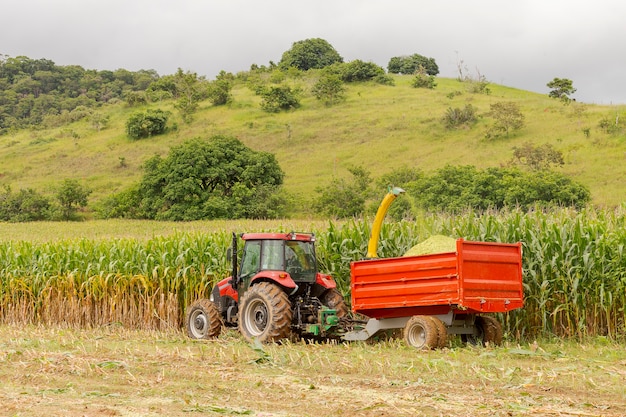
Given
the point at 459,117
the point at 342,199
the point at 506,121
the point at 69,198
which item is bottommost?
the point at 69,198

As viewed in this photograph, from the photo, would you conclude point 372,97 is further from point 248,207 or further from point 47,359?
point 47,359

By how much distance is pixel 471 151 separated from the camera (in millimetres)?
63188

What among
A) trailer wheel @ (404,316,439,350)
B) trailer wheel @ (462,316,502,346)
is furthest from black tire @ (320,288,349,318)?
trailer wheel @ (462,316,502,346)

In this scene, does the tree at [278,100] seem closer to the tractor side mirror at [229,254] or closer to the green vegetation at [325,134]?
the green vegetation at [325,134]

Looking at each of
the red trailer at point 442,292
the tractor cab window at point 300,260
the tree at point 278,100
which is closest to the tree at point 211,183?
the tree at point 278,100

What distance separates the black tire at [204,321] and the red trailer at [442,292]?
2.57m

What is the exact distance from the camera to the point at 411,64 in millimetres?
117000

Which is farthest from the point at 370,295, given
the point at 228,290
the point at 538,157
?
the point at 538,157

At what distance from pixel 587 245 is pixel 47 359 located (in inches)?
332

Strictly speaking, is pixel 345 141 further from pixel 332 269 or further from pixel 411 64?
pixel 332 269

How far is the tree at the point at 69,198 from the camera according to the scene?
57594 millimetres

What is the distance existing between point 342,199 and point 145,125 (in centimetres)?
3371

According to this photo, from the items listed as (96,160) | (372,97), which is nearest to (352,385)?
(96,160)

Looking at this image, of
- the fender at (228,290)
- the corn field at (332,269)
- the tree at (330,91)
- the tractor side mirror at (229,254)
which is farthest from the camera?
the tree at (330,91)
